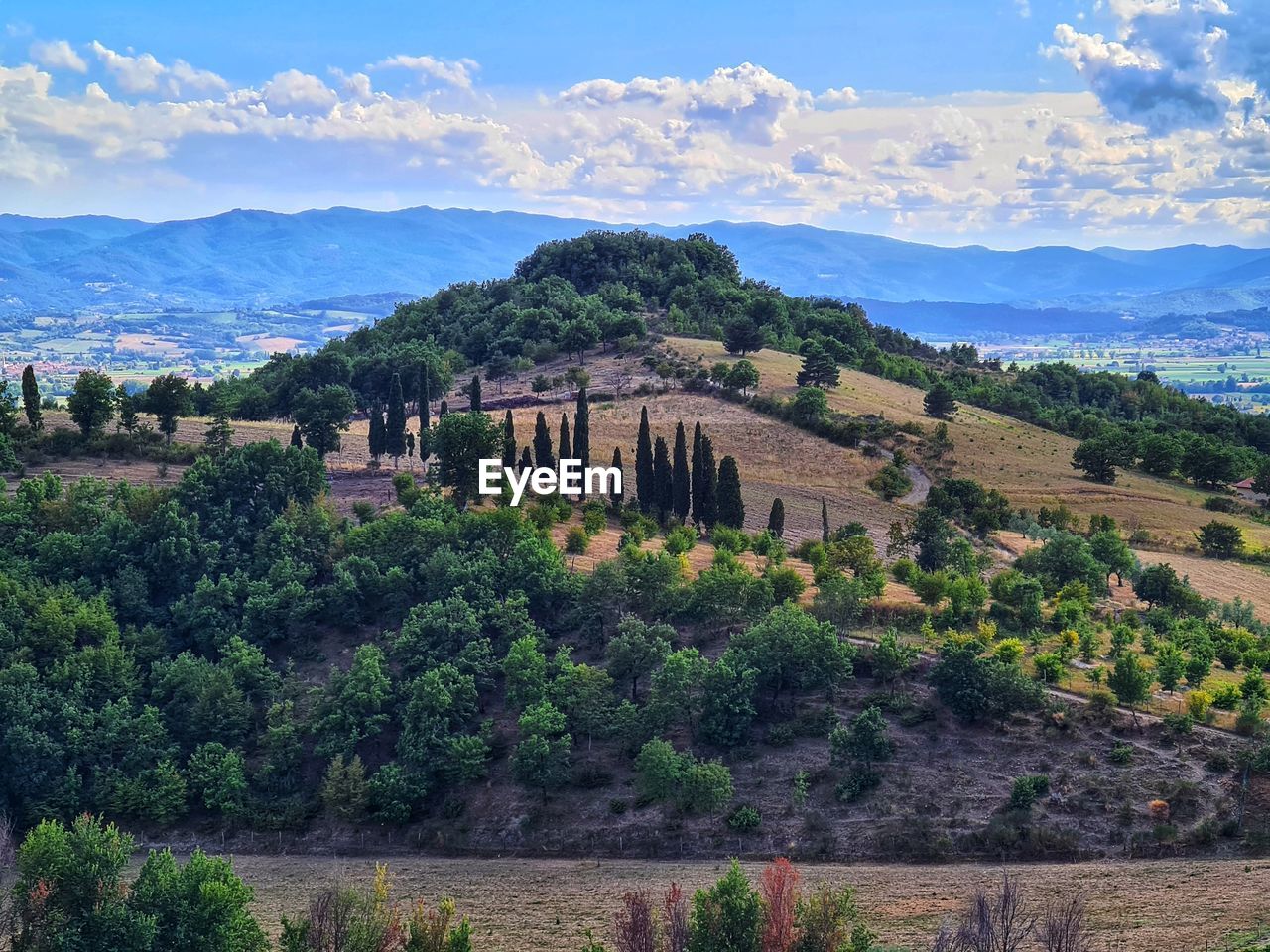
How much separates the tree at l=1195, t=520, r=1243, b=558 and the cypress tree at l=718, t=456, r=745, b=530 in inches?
1408

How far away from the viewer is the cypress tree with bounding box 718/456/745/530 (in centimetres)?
7862

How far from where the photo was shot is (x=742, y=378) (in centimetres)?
11544

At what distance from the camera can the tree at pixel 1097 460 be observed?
10231cm

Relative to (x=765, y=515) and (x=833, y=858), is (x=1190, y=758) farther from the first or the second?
(x=765, y=515)

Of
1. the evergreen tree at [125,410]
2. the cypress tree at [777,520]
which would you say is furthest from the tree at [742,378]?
the evergreen tree at [125,410]

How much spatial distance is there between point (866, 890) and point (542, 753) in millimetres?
15350

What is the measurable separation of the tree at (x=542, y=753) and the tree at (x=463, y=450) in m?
26.8

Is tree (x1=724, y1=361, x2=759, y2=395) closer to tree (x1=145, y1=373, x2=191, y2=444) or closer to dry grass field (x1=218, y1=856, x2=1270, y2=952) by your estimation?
tree (x1=145, y1=373, x2=191, y2=444)

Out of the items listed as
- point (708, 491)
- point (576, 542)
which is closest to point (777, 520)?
point (708, 491)

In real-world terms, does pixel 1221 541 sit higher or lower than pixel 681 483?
lower

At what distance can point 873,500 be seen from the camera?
306 feet

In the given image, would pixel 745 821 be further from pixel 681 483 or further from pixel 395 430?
pixel 395 430

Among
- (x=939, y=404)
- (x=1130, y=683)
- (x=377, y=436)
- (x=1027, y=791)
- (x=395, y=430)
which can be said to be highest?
(x=939, y=404)

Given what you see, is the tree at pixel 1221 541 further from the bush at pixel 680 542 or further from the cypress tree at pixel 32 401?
the cypress tree at pixel 32 401
